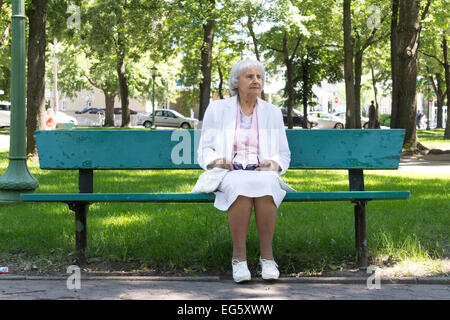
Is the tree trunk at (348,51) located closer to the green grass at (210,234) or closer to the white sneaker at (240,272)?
the green grass at (210,234)

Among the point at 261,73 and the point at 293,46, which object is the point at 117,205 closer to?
the point at 261,73

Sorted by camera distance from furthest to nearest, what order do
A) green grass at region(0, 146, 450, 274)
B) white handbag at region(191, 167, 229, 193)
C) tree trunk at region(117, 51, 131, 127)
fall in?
1. tree trunk at region(117, 51, 131, 127)
2. green grass at region(0, 146, 450, 274)
3. white handbag at region(191, 167, 229, 193)

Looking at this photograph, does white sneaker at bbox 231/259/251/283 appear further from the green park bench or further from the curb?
the green park bench

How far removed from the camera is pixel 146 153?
508 centimetres

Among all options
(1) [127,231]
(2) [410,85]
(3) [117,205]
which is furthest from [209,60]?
(1) [127,231]

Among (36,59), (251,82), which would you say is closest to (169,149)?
(251,82)

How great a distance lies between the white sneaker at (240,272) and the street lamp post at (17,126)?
12.8ft

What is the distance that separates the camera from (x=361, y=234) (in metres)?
4.91

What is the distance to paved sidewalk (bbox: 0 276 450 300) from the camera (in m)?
4.13

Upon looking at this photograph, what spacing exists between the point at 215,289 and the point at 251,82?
155 centimetres

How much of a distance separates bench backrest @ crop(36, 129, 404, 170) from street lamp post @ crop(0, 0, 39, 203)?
105 inches

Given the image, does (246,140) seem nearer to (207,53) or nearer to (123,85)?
(207,53)

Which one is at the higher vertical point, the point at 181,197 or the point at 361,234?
the point at 181,197

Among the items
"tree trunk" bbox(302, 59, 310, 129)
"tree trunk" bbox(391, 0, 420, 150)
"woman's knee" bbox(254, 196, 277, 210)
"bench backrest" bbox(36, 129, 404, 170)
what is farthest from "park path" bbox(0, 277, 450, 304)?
"tree trunk" bbox(302, 59, 310, 129)
